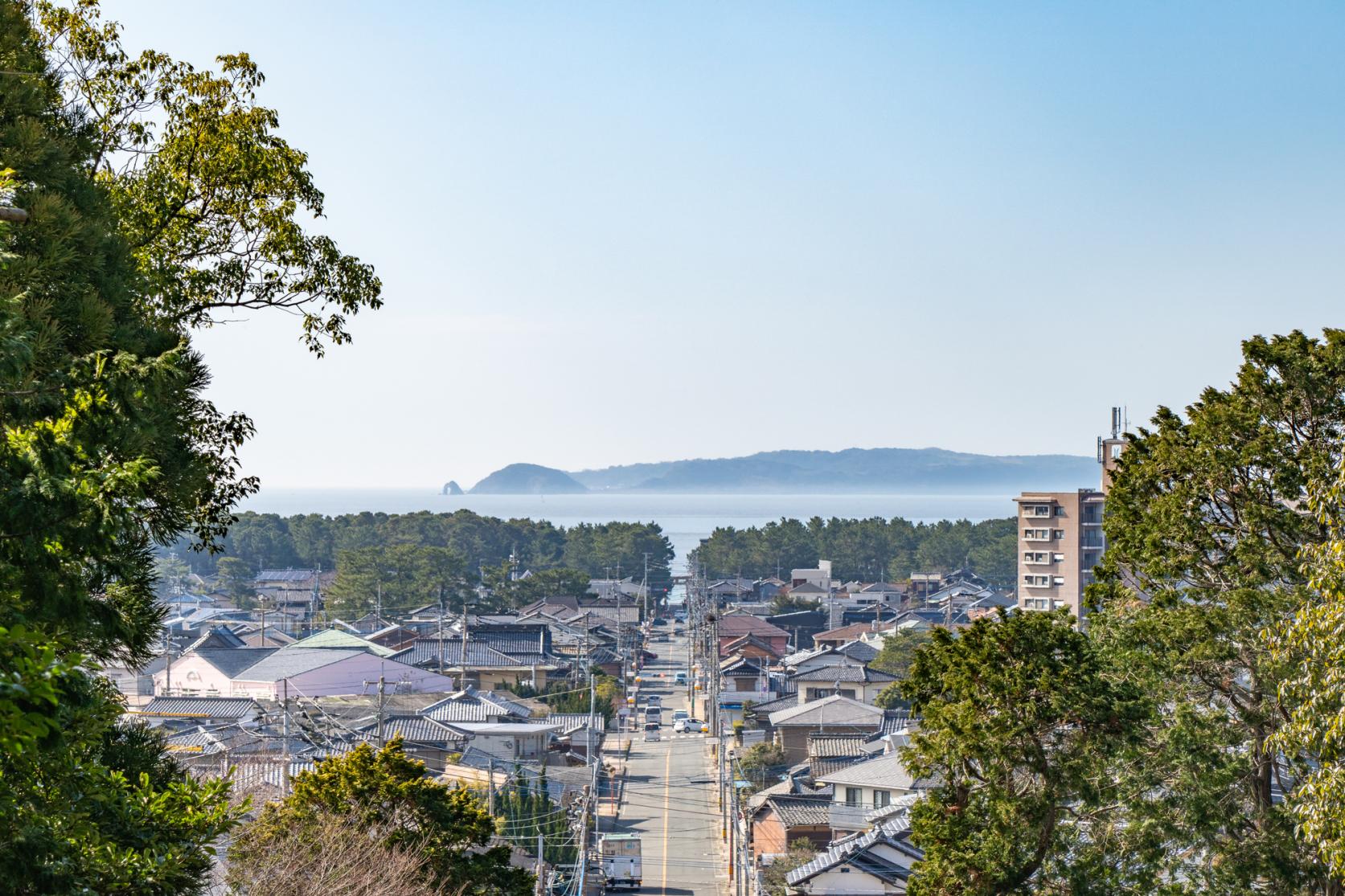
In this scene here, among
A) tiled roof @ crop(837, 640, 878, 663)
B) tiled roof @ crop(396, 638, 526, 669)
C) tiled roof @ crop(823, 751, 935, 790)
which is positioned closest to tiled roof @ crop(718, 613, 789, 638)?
tiled roof @ crop(837, 640, 878, 663)

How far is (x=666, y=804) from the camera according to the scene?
27750mm

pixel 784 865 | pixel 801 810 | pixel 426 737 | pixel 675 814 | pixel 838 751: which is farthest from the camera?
pixel 838 751

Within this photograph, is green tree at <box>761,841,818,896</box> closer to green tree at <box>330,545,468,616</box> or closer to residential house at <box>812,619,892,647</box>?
residential house at <box>812,619,892,647</box>

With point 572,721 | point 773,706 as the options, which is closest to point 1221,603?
point 572,721

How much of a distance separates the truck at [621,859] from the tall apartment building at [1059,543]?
24.1 meters

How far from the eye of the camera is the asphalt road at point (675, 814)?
71.0 ft

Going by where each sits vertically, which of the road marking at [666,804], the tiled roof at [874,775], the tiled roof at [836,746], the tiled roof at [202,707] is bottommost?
the road marking at [666,804]

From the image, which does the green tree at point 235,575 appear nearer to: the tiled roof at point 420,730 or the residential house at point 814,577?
the residential house at point 814,577

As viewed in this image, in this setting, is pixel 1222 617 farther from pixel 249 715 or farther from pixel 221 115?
pixel 249 715

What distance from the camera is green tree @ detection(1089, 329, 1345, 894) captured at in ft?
30.7

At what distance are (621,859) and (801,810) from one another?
155 inches

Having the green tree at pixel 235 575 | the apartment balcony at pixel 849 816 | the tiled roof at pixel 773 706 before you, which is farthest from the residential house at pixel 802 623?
the apartment balcony at pixel 849 816

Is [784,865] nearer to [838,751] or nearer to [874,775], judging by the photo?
[874,775]

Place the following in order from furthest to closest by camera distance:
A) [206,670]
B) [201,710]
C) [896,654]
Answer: [896,654]
[206,670]
[201,710]
